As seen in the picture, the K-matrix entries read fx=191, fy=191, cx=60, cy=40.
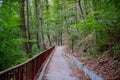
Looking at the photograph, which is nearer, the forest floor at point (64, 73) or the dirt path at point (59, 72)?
the forest floor at point (64, 73)

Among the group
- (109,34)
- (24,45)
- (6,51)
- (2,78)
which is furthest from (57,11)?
(2,78)

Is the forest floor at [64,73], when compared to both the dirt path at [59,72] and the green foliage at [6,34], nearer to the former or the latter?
the dirt path at [59,72]

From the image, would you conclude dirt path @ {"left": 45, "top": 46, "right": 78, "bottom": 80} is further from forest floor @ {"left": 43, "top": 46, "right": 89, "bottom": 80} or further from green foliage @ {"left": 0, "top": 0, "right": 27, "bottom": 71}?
green foliage @ {"left": 0, "top": 0, "right": 27, "bottom": 71}

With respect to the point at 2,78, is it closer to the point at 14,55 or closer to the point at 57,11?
the point at 14,55

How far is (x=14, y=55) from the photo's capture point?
10.9 meters

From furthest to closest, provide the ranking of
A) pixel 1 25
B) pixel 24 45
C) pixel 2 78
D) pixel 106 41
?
pixel 24 45, pixel 106 41, pixel 1 25, pixel 2 78

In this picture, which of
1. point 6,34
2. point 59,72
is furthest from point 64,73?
point 6,34

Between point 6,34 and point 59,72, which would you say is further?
point 59,72

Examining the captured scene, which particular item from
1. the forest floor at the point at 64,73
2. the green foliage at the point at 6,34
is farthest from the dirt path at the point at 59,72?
the green foliage at the point at 6,34

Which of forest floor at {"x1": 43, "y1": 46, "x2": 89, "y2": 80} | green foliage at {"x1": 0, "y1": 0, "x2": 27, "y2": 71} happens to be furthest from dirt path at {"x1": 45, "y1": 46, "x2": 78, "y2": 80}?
green foliage at {"x1": 0, "y1": 0, "x2": 27, "y2": 71}

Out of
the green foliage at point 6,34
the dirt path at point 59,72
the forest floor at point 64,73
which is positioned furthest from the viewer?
the dirt path at point 59,72

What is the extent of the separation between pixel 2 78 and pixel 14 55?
7219mm

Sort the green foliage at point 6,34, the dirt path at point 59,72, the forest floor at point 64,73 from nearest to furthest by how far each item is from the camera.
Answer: the green foliage at point 6,34 → the forest floor at point 64,73 → the dirt path at point 59,72

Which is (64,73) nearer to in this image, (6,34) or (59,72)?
(59,72)
